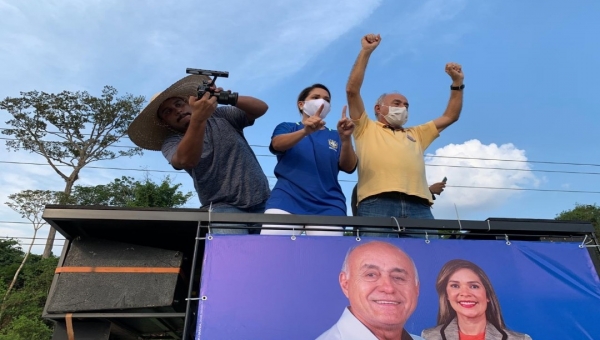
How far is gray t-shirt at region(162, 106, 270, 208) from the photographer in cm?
213

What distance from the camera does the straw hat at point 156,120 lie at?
7.34 feet

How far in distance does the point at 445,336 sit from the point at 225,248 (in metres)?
0.91

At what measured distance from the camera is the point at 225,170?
2188 mm

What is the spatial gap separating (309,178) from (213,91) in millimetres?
650

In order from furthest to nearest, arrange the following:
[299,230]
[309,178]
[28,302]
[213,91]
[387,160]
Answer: [28,302] → [387,160] → [309,178] → [213,91] → [299,230]

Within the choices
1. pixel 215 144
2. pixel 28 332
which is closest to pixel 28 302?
pixel 28 332

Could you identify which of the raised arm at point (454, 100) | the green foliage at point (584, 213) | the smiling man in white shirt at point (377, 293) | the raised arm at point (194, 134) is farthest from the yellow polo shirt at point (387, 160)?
the green foliage at point (584, 213)

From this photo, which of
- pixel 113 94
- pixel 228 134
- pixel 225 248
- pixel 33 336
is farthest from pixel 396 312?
pixel 113 94

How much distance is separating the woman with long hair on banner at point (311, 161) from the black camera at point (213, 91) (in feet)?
1.09

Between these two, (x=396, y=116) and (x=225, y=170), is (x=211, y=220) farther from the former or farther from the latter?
(x=396, y=116)


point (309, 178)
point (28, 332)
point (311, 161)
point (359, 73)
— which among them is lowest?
point (28, 332)

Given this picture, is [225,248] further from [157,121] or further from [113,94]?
[113,94]

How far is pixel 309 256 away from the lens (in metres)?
1.63

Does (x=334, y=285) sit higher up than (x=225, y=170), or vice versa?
(x=225, y=170)
